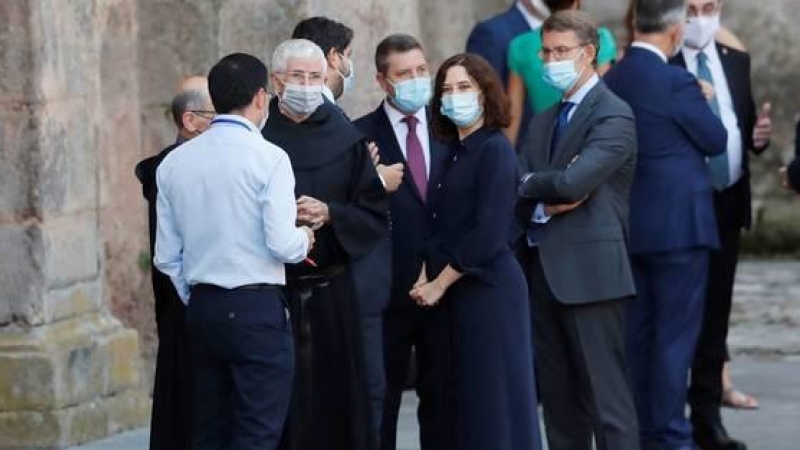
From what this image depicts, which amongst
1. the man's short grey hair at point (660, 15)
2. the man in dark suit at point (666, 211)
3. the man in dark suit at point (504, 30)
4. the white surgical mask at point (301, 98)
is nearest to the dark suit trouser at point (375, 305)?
the white surgical mask at point (301, 98)

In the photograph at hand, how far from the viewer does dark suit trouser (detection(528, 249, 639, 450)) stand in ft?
29.2

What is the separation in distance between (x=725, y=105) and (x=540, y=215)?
55.5 inches

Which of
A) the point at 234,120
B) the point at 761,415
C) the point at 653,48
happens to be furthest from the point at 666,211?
the point at 234,120

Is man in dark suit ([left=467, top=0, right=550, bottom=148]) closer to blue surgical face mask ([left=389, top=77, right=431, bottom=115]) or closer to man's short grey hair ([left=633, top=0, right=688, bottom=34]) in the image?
man's short grey hair ([left=633, top=0, right=688, bottom=34])

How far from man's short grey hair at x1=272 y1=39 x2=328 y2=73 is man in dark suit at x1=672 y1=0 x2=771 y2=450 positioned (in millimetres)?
2161

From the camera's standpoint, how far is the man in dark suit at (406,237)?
353 inches

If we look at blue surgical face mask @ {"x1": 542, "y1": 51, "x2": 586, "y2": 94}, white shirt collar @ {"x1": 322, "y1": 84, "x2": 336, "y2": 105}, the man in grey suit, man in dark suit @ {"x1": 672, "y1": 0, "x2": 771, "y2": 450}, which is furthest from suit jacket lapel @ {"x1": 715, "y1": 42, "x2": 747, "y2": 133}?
white shirt collar @ {"x1": 322, "y1": 84, "x2": 336, "y2": 105}

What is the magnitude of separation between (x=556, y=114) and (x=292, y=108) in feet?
3.99

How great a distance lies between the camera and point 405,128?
29.9 ft

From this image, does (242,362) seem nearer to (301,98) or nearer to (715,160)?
(301,98)

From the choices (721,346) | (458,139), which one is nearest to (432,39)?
(721,346)

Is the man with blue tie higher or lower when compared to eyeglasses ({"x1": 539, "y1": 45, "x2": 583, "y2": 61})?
lower

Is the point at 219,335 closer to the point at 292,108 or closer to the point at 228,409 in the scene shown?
the point at 228,409

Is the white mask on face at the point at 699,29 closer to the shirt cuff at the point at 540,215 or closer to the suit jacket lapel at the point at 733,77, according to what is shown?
the suit jacket lapel at the point at 733,77
